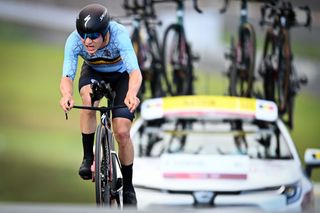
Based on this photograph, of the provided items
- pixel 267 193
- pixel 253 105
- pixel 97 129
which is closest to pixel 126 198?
pixel 97 129

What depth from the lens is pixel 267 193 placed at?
14.5 ft

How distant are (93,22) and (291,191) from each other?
147cm

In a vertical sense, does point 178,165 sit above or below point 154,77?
below

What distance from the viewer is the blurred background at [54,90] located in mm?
5055

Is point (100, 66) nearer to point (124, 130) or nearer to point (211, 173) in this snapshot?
point (124, 130)

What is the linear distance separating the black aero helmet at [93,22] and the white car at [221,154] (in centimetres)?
95

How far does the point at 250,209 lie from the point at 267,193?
0.15 m

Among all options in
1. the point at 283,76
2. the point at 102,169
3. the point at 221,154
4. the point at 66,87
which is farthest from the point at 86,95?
the point at 283,76

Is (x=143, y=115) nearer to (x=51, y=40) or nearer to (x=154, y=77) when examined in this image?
(x=154, y=77)

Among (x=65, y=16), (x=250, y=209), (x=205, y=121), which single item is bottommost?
(x=250, y=209)

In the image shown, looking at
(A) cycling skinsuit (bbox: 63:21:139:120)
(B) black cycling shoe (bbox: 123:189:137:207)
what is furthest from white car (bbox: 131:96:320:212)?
(A) cycling skinsuit (bbox: 63:21:139:120)

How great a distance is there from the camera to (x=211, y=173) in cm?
455

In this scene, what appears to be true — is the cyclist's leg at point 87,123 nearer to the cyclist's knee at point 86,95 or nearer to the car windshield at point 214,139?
the cyclist's knee at point 86,95

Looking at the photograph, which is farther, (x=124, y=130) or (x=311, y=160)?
(x=311, y=160)
